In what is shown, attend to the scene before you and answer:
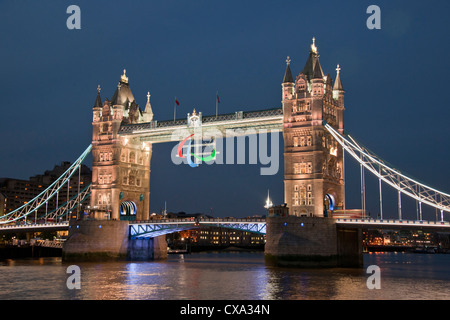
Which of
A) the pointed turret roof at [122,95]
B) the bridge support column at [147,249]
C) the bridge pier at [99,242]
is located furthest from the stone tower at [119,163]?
the bridge support column at [147,249]

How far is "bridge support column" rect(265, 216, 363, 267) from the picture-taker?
58.2 metres

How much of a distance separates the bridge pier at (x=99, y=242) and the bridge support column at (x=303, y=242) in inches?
912

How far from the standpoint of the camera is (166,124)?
3004 inches

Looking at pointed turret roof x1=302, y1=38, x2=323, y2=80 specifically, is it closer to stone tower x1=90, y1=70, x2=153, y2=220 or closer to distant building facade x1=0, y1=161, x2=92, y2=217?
stone tower x1=90, y1=70, x2=153, y2=220

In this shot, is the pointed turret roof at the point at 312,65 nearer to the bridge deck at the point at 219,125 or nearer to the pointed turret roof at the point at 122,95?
the bridge deck at the point at 219,125

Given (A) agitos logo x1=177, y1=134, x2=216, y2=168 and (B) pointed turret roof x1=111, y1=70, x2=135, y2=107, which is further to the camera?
(B) pointed turret roof x1=111, y1=70, x2=135, y2=107

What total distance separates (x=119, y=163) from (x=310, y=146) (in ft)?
92.3

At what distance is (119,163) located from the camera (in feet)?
261

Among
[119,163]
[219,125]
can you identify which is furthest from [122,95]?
[219,125]

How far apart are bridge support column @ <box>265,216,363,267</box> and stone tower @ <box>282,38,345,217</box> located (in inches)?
170

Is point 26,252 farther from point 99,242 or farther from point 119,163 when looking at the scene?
point 99,242
